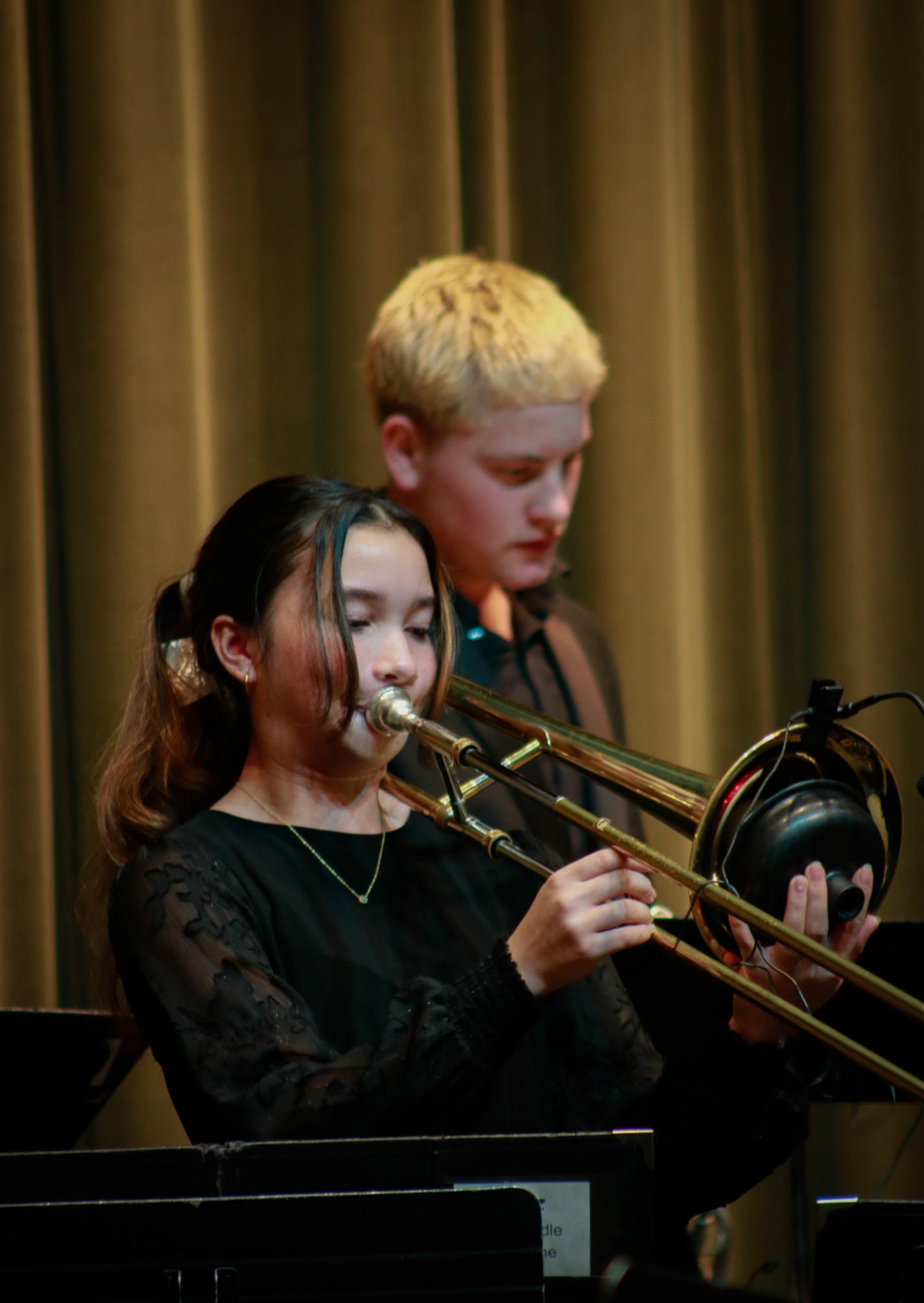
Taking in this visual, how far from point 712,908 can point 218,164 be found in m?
1.87

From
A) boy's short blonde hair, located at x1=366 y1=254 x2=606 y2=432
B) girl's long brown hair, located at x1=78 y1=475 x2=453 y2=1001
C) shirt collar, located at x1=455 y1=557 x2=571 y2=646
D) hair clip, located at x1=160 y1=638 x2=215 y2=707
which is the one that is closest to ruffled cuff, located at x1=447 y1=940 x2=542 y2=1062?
girl's long brown hair, located at x1=78 y1=475 x2=453 y2=1001

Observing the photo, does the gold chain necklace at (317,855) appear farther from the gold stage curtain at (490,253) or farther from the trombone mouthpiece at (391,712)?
the gold stage curtain at (490,253)

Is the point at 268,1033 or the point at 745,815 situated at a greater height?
the point at 745,815

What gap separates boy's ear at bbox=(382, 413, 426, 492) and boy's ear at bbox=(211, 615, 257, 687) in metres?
0.81

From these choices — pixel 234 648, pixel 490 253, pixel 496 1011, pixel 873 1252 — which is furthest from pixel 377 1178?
pixel 490 253

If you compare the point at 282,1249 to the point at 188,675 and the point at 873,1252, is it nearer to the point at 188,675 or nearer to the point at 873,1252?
the point at 873,1252

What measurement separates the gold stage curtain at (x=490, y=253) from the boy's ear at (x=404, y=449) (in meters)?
0.48

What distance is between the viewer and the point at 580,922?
133cm

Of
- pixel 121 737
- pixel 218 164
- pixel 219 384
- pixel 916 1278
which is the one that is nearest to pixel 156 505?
pixel 219 384

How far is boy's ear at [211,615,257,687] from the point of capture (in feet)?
5.34

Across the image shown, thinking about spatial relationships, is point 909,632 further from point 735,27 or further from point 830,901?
point 830,901

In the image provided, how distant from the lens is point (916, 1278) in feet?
3.95

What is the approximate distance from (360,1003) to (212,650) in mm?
418

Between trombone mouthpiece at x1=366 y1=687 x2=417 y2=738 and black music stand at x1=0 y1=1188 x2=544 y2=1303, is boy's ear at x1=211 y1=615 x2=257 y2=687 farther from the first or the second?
black music stand at x1=0 y1=1188 x2=544 y2=1303
